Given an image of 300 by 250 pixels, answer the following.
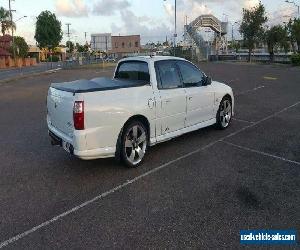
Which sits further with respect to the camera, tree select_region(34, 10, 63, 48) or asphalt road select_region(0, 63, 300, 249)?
tree select_region(34, 10, 63, 48)

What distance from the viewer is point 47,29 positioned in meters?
58.7

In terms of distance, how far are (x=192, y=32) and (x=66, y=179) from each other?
61.8 meters

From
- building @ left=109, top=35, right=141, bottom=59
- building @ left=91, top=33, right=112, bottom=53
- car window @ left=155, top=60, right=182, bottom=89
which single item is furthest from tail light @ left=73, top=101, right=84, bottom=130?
building @ left=109, top=35, right=141, bottom=59

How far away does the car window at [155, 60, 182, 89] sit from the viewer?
652 cm

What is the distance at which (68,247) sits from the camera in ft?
12.1

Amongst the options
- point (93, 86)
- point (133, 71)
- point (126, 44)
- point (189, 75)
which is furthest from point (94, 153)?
point (126, 44)

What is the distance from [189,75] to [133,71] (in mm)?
1213

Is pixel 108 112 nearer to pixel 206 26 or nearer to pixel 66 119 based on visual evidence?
pixel 66 119

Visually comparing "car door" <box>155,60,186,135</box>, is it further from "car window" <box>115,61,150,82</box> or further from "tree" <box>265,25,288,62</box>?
"tree" <box>265,25,288,62</box>

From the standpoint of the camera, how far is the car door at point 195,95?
712cm

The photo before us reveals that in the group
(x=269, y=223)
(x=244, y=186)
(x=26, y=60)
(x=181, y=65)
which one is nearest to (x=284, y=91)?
(x=181, y=65)

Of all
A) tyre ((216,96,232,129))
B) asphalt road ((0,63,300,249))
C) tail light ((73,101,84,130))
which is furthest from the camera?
tyre ((216,96,232,129))

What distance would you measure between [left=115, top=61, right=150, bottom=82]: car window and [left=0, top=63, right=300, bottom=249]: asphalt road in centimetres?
154

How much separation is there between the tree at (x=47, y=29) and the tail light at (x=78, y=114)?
2287 inches
